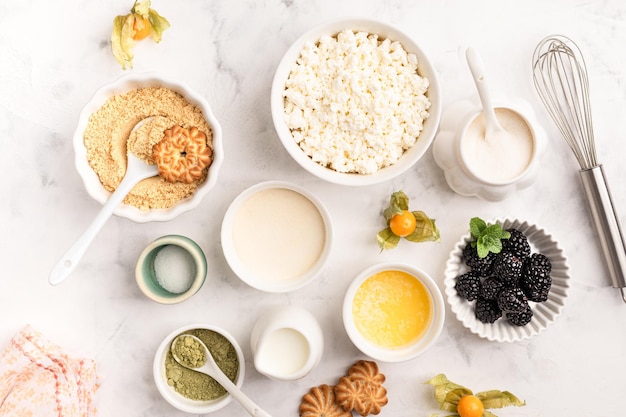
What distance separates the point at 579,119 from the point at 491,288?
510 mm

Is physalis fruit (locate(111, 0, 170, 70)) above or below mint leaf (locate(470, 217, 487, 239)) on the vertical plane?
above

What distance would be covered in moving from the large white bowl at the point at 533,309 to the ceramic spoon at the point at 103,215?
767mm

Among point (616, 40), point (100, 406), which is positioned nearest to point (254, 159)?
point (100, 406)

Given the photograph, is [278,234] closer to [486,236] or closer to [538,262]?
[486,236]

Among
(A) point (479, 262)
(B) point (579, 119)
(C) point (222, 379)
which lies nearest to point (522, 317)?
(A) point (479, 262)

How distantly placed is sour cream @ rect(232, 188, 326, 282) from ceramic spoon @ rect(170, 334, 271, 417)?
234 mm

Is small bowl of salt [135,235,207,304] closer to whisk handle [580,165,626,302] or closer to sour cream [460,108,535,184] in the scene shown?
sour cream [460,108,535,184]

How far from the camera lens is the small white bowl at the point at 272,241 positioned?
150cm

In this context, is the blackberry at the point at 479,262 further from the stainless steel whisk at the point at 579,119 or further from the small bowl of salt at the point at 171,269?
the small bowl of salt at the point at 171,269

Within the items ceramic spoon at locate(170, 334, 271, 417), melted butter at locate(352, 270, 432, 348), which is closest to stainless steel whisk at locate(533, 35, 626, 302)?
melted butter at locate(352, 270, 432, 348)

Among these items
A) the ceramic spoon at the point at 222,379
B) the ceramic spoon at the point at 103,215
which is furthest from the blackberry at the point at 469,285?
the ceramic spoon at the point at 103,215

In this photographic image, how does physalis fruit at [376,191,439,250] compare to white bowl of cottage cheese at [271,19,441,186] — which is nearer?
white bowl of cottage cheese at [271,19,441,186]

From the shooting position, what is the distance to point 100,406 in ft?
5.21

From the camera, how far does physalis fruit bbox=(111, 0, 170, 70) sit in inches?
59.2
